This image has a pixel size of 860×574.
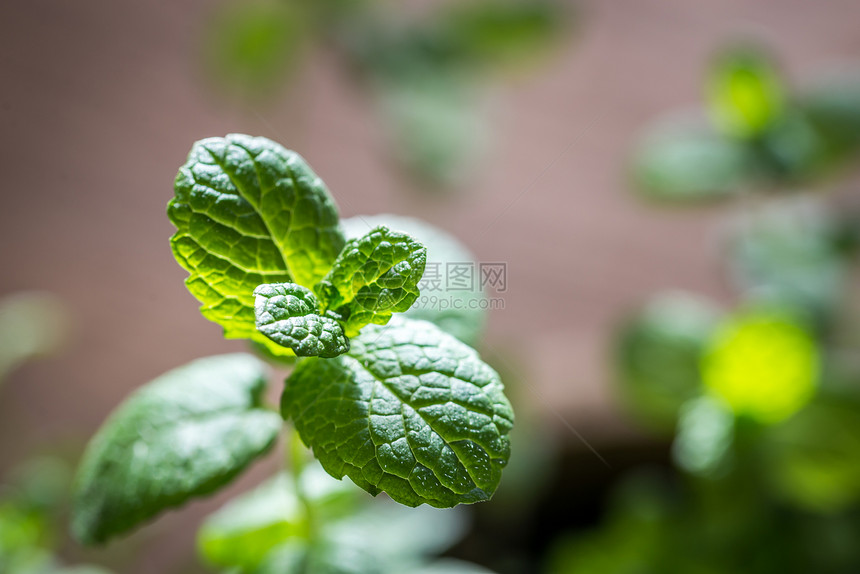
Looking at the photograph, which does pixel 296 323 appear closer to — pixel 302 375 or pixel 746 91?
pixel 302 375

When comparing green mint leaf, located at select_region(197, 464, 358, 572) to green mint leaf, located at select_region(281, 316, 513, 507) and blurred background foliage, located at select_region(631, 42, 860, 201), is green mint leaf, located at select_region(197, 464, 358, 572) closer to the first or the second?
green mint leaf, located at select_region(281, 316, 513, 507)

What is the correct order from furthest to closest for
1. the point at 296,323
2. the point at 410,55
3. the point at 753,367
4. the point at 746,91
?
the point at 410,55
the point at 746,91
the point at 753,367
the point at 296,323

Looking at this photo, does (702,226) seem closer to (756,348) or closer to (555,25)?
(555,25)

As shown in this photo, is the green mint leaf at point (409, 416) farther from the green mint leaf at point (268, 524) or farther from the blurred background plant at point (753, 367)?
the blurred background plant at point (753, 367)

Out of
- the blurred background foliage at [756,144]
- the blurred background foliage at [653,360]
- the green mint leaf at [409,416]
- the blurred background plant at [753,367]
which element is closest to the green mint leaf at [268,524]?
the blurred background foliage at [653,360]

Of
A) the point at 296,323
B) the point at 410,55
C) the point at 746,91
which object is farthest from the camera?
the point at 410,55

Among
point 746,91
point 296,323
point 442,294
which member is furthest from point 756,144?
point 296,323
